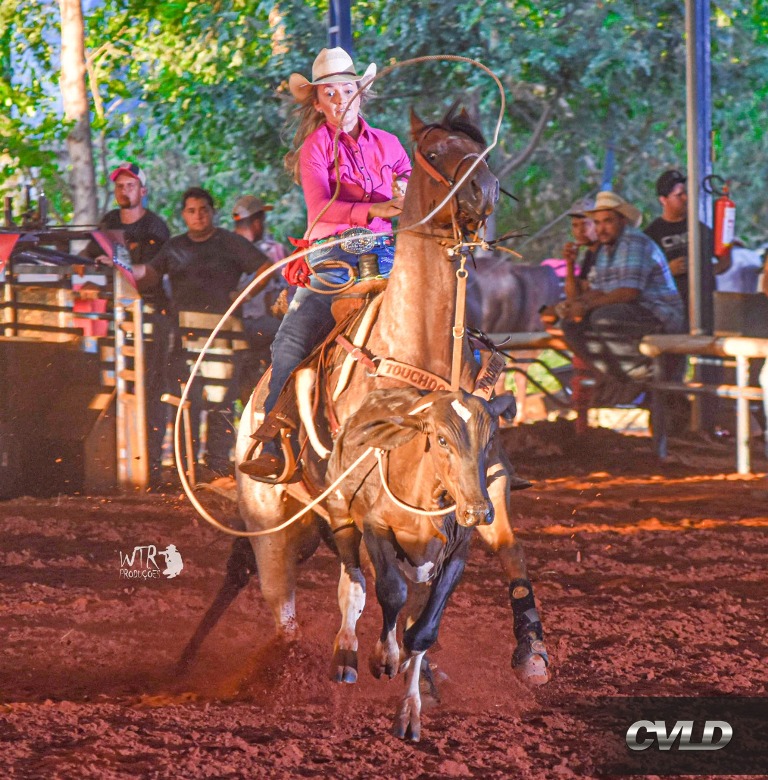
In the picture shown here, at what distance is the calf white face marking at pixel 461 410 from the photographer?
4777 millimetres

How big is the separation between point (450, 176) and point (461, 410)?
884 mm

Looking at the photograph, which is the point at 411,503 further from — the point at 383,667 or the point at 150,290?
the point at 150,290

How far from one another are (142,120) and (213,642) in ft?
41.5

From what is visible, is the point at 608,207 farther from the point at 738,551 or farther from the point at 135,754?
the point at 135,754

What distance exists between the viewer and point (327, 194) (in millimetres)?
5770

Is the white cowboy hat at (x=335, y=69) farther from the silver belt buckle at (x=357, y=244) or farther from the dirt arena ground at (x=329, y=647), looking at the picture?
the dirt arena ground at (x=329, y=647)

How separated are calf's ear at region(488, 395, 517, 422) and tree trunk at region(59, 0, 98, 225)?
1059cm

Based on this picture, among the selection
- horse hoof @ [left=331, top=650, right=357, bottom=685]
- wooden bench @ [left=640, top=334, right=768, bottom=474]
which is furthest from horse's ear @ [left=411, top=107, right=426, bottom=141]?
wooden bench @ [left=640, top=334, right=768, bottom=474]

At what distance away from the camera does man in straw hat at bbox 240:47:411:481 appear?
5.75 m

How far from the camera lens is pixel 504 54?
17172mm

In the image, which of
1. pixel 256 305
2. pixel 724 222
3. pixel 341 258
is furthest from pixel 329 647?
pixel 724 222

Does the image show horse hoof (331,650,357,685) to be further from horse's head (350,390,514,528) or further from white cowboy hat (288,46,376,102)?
white cowboy hat (288,46,376,102)

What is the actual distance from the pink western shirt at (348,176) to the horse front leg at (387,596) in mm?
1458

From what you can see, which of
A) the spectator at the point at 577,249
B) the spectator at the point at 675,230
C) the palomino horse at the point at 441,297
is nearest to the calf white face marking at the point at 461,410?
the palomino horse at the point at 441,297
